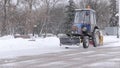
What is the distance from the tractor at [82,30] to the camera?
1075 inches

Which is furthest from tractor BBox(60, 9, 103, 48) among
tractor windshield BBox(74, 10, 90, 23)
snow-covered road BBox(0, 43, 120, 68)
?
snow-covered road BBox(0, 43, 120, 68)

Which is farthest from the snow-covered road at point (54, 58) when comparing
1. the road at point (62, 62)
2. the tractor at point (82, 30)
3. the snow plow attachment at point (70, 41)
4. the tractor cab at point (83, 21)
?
the tractor cab at point (83, 21)

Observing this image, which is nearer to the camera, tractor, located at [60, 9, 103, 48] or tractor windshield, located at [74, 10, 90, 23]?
tractor, located at [60, 9, 103, 48]

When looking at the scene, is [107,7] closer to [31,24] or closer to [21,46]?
[31,24]

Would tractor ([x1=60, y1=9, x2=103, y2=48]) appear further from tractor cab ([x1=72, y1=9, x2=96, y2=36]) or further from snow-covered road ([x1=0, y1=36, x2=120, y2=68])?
snow-covered road ([x1=0, y1=36, x2=120, y2=68])

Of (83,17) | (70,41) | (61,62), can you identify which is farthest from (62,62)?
(83,17)

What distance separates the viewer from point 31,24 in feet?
238

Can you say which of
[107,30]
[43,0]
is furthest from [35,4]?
[107,30]

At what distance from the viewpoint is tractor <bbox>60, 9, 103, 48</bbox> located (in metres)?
27.3

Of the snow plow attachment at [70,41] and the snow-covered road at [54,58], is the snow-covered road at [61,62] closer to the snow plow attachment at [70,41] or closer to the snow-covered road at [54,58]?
the snow-covered road at [54,58]

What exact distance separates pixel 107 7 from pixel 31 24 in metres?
30.0

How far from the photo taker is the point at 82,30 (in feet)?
92.4

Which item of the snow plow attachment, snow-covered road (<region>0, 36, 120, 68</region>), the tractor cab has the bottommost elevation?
snow-covered road (<region>0, 36, 120, 68</region>)

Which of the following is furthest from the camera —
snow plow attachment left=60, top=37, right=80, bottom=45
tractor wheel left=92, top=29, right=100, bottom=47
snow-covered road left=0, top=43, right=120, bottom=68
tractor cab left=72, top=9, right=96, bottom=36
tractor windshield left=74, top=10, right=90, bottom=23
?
tractor wheel left=92, top=29, right=100, bottom=47
